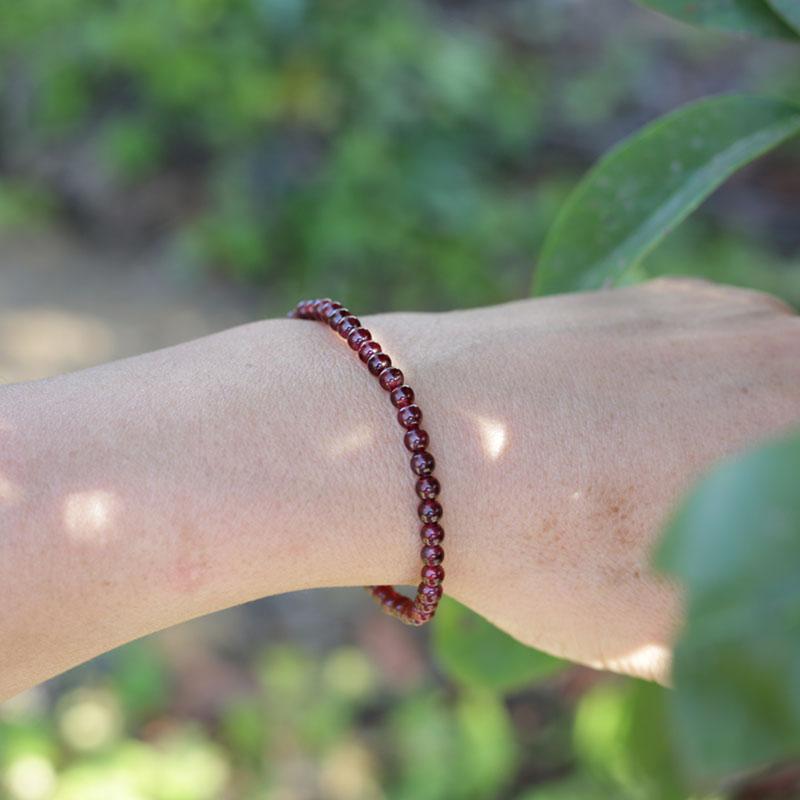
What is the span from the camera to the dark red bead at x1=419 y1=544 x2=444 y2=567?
34.3 inches

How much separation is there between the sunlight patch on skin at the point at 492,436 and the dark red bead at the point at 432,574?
4.0 inches

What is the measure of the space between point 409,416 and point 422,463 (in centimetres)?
4

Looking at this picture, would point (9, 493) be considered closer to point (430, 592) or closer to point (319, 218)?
point (430, 592)

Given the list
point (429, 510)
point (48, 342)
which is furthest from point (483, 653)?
point (48, 342)

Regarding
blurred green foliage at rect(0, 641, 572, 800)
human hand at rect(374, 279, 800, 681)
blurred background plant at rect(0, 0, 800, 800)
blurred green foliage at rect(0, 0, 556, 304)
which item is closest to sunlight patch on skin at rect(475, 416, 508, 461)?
human hand at rect(374, 279, 800, 681)

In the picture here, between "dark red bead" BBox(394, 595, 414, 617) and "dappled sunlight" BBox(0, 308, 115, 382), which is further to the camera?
"dappled sunlight" BBox(0, 308, 115, 382)

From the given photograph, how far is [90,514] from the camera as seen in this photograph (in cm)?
80

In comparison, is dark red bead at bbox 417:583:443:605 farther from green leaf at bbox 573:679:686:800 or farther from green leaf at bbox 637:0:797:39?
green leaf at bbox 637:0:797:39

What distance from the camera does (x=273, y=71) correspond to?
343 cm

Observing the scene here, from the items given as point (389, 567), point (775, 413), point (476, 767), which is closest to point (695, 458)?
point (775, 413)

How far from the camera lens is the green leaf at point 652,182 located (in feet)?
3.32

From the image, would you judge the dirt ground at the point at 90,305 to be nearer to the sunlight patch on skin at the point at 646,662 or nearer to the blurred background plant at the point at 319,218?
the blurred background plant at the point at 319,218

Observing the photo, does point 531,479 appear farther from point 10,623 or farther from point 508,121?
point 508,121

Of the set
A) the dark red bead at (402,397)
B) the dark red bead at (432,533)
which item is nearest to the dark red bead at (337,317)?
the dark red bead at (402,397)
